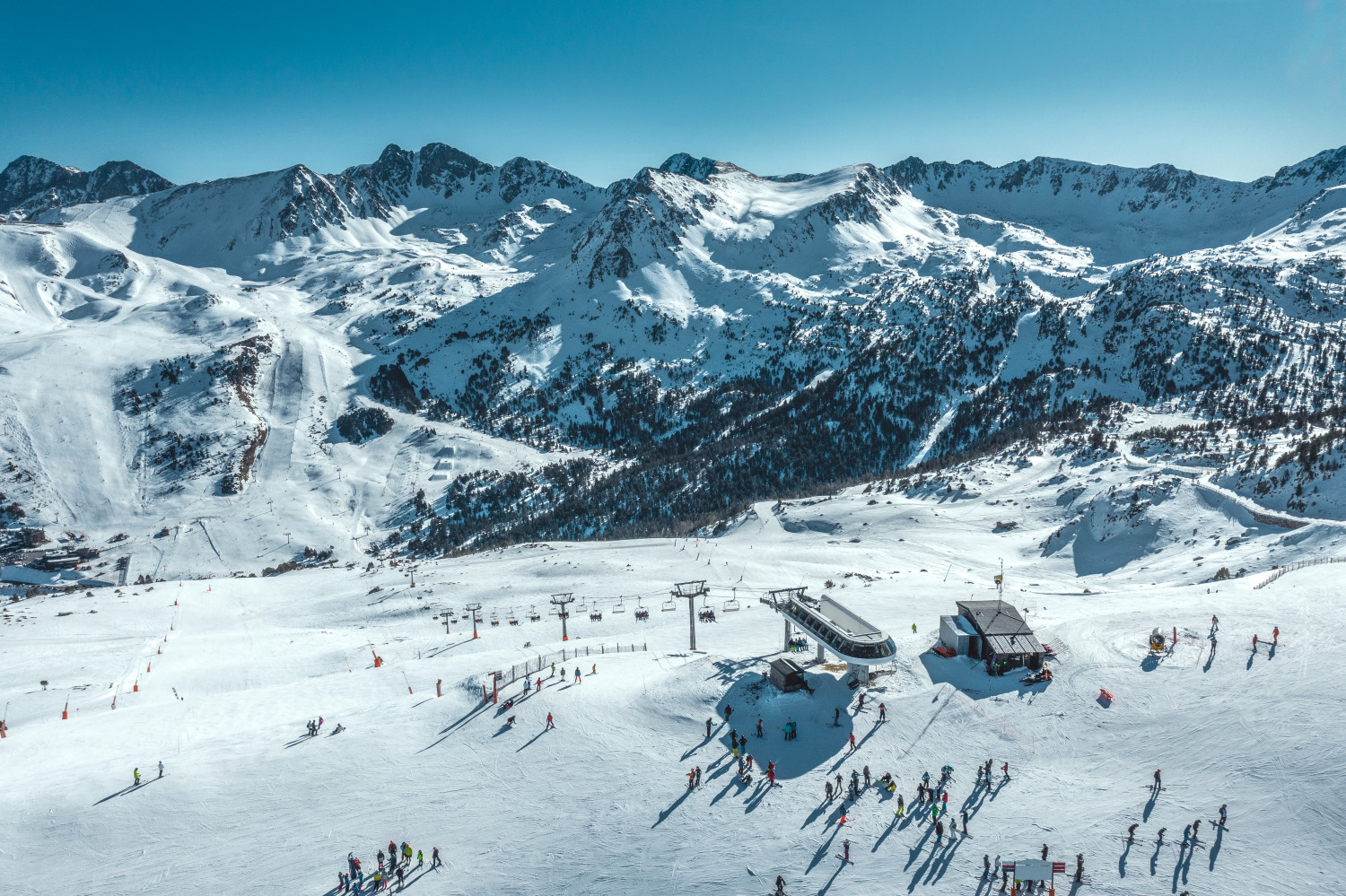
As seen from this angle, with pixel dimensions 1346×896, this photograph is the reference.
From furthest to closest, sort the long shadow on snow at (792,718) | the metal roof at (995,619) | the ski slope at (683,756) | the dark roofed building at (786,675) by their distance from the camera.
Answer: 1. the metal roof at (995,619)
2. the dark roofed building at (786,675)
3. the long shadow on snow at (792,718)
4. the ski slope at (683,756)

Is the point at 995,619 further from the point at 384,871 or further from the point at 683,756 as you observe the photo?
the point at 384,871

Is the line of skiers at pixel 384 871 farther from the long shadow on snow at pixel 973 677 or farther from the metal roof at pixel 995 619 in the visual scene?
the metal roof at pixel 995 619

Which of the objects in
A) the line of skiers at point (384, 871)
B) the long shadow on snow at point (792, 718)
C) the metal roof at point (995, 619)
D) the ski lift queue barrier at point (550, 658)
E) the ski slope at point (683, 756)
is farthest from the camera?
the ski lift queue barrier at point (550, 658)

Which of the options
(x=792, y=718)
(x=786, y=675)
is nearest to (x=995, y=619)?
(x=786, y=675)

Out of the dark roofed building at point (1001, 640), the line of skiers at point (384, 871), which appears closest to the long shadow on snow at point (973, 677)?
the dark roofed building at point (1001, 640)

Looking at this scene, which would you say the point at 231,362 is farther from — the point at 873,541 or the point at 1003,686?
the point at 1003,686

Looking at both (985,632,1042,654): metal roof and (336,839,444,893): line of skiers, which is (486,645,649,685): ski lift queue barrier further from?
(985,632,1042,654): metal roof
